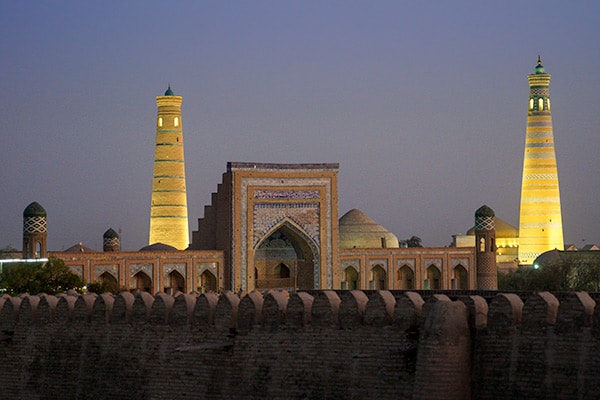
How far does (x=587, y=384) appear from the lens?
11.4 metres

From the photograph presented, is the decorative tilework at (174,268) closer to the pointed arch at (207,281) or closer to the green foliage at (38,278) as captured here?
the pointed arch at (207,281)

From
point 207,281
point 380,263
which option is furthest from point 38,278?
point 380,263

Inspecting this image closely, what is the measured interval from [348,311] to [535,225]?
42088mm

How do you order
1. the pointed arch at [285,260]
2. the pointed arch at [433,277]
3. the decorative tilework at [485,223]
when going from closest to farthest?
the pointed arch at [285,260] < the decorative tilework at [485,223] < the pointed arch at [433,277]

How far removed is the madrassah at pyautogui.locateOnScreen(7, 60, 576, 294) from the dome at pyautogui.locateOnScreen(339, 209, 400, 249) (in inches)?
1.4

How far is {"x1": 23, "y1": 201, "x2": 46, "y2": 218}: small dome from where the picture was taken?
37.0 metres

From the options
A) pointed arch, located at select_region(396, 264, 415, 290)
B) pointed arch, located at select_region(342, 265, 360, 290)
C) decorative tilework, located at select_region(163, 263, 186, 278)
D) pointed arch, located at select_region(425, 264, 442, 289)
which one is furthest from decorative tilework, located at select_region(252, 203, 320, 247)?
pointed arch, located at select_region(425, 264, 442, 289)

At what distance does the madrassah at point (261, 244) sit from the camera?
40.2m

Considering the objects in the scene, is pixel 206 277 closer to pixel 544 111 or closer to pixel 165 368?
pixel 544 111

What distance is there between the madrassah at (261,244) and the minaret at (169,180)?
0.11 ft

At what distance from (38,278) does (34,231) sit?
9.13 meters

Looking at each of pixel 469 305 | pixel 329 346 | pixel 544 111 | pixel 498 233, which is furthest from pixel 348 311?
pixel 498 233

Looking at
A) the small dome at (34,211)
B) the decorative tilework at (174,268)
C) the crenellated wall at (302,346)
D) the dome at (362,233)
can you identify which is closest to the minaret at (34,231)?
the small dome at (34,211)

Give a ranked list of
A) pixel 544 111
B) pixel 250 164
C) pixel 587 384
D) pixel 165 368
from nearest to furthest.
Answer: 1. pixel 587 384
2. pixel 165 368
3. pixel 250 164
4. pixel 544 111
